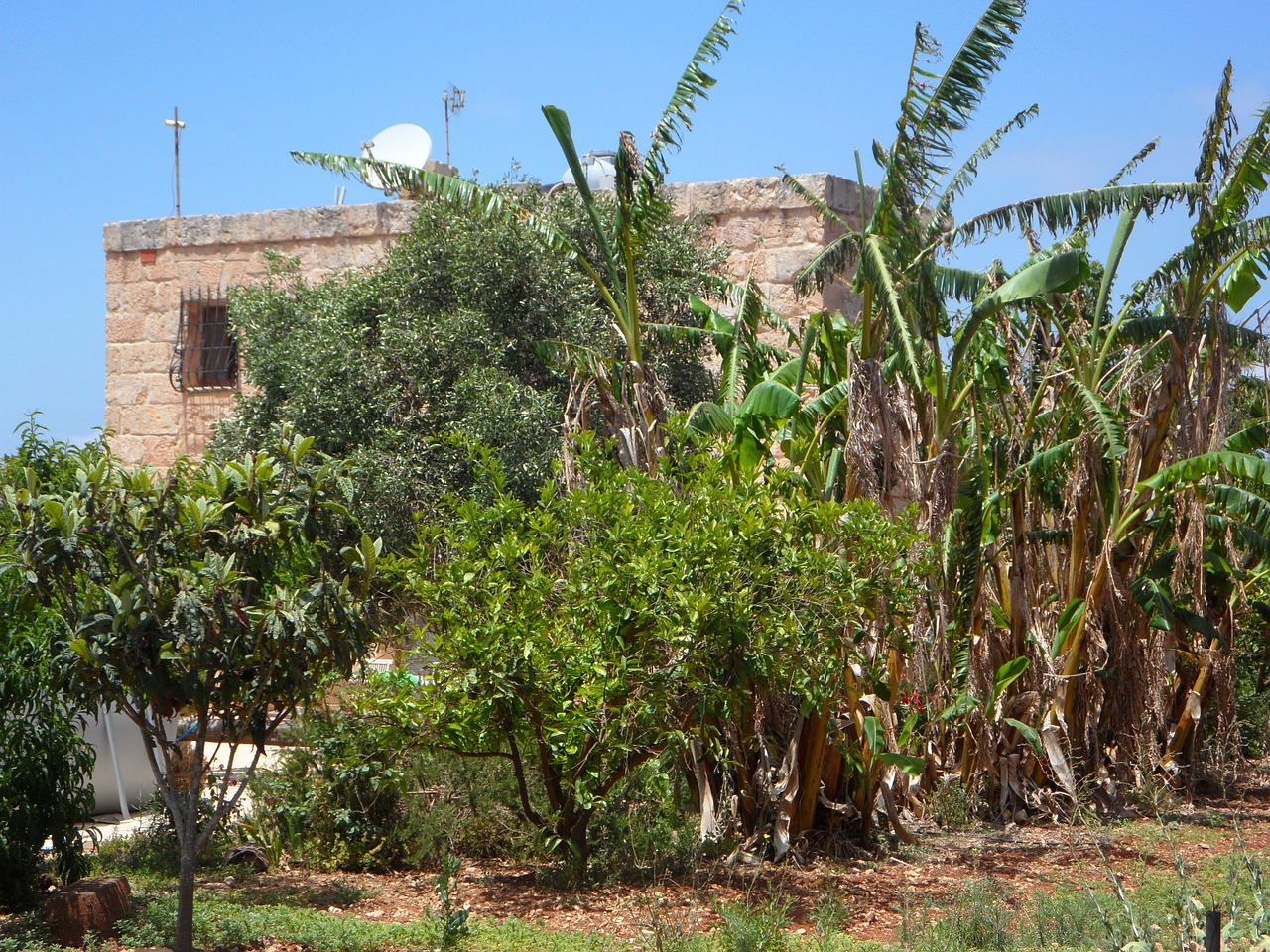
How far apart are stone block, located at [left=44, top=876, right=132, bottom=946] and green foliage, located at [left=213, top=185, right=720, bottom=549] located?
15.2 ft

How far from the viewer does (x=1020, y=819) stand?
9.61 m

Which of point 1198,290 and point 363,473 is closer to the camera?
point 1198,290

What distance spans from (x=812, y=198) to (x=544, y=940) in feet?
21.1

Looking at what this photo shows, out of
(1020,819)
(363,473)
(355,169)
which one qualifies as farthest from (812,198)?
(1020,819)

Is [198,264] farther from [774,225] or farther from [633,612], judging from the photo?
[633,612]

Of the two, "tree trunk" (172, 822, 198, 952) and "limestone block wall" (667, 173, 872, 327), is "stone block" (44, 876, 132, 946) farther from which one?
"limestone block wall" (667, 173, 872, 327)

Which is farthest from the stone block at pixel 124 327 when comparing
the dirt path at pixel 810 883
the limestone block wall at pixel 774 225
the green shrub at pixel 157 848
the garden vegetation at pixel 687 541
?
the dirt path at pixel 810 883

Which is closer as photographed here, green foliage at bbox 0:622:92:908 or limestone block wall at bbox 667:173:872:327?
green foliage at bbox 0:622:92:908

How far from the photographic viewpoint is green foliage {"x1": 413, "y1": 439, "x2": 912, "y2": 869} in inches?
254

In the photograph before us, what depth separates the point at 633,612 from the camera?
6516 millimetres

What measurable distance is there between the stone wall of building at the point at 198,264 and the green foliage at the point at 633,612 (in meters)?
5.84

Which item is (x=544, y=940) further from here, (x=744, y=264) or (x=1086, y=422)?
(x=744, y=264)

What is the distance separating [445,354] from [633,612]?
515 cm

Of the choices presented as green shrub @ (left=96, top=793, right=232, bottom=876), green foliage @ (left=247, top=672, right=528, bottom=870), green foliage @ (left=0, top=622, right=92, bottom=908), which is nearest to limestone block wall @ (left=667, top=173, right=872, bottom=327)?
green foliage @ (left=247, top=672, right=528, bottom=870)
